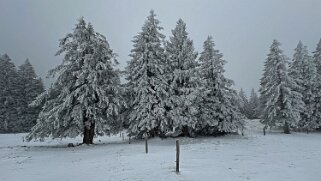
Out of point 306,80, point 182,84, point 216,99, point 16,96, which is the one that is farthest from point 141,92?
point 16,96

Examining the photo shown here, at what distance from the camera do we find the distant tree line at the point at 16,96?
160 ft

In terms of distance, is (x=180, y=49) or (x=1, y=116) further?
(x=1, y=116)

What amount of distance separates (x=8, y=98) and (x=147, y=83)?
31.5 metres

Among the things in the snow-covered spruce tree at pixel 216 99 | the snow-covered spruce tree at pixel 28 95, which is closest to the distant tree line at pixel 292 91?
the snow-covered spruce tree at pixel 216 99

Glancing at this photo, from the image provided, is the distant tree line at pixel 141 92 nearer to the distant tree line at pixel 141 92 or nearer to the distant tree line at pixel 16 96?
the distant tree line at pixel 141 92

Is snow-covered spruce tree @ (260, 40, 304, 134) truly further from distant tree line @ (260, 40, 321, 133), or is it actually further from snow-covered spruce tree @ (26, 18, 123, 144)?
snow-covered spruce tree @ (26, 18, 123, 144)

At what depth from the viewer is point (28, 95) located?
49781 millimetres

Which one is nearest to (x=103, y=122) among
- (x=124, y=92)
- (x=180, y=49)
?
(x=124, y=92)

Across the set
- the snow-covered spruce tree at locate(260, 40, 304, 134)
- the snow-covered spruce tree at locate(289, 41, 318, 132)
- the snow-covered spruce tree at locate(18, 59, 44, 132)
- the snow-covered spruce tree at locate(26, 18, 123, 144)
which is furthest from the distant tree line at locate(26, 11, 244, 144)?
the snow-covered spruce tree at locate(18, 59, 44, 132)

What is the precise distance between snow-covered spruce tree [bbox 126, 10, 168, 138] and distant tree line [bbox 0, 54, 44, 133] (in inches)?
1062

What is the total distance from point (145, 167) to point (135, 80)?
17454mm

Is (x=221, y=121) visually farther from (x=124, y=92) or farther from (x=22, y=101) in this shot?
(x=22, y=101)

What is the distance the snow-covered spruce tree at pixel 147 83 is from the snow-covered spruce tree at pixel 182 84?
3.42 ft

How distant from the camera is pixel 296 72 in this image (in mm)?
44844
